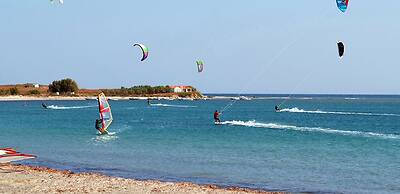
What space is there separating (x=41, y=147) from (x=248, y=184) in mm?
11270

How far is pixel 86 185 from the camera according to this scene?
12203mm

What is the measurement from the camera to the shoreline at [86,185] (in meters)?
11.6

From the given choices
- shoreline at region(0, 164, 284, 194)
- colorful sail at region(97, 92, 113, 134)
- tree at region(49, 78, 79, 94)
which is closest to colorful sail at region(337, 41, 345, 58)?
shoreline at region(0, 164, 284, 194)

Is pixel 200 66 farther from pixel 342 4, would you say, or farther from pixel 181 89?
pixel 181 89

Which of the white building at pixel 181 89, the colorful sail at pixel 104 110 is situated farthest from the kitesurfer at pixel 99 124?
the white building at pixel 181 89

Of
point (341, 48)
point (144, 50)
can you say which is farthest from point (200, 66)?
point (341, 48)

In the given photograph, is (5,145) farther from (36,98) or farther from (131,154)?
(36,98)

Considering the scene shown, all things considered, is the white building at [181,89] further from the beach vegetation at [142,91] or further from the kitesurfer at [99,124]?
the kitesurfer at [99,124]

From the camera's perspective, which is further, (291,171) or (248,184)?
(291,171)

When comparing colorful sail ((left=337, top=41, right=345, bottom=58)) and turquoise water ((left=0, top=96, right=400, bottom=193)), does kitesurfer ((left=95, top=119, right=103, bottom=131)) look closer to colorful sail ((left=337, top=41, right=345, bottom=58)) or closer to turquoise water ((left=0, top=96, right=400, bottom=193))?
turquoise water ((left=0, top=96, right=400, bottom=193))

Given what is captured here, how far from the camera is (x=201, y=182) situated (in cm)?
1384

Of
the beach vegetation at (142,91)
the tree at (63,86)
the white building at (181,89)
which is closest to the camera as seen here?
the tree at (63,86)

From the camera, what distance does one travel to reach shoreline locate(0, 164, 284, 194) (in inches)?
458

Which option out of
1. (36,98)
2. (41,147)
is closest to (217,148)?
(41,147)
